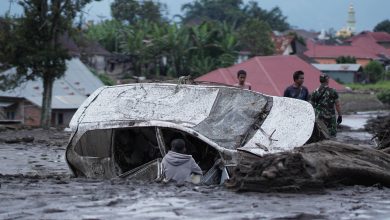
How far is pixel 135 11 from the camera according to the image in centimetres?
7725

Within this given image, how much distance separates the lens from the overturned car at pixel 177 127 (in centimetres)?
952

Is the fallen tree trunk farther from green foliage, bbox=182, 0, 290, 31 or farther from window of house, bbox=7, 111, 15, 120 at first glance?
green foliage, bbox=182, 0, 290, 31

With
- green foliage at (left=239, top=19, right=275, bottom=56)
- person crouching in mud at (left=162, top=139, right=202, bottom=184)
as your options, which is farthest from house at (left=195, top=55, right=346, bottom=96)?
person crouching in mud at (left=162, top=139, right=202, bottom=184)

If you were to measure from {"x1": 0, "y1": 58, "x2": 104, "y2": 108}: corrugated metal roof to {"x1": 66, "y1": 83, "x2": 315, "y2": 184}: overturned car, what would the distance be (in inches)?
1030

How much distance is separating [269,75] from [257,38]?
23255 millimetres

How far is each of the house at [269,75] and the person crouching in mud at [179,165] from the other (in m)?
30.1

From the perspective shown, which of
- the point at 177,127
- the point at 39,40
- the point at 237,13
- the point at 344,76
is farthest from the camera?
the point at 237,13

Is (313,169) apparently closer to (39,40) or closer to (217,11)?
(39,40)

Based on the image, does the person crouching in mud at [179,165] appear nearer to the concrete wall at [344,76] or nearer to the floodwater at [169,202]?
the floodwater at [169,202]

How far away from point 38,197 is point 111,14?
70435 mm

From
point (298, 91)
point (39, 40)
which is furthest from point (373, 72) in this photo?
point (298, 91)

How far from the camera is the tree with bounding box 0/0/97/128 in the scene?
→ 93.1 ft

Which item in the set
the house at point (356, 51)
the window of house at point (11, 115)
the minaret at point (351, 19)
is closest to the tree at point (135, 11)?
the house at point (356, 51)

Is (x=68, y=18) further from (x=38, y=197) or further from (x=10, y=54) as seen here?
(x=38, y=197)
